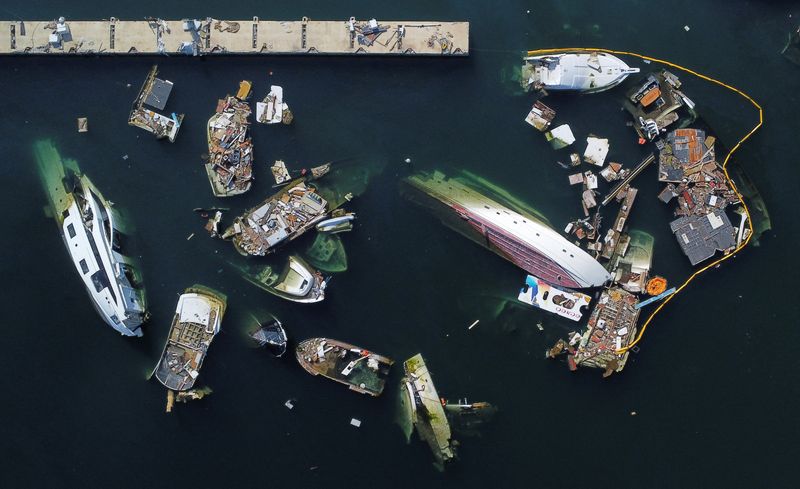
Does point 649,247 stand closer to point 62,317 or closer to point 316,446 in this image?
point 316,446

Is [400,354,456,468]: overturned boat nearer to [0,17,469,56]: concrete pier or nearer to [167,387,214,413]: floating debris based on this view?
[167,387,214,413]: floating debris

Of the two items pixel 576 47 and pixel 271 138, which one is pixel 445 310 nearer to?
pixel 271 138

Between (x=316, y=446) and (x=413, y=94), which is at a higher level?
(x=413, y=94)

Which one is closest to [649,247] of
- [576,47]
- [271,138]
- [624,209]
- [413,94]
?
[624,209]

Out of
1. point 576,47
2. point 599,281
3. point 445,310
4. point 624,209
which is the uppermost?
point 576,47

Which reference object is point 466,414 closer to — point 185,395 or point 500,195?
point 500,195

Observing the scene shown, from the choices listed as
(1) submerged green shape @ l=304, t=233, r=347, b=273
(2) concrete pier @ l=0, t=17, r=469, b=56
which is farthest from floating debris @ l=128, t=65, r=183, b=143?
(1) submerged green shape @ l=304, t=233, r=347, b=273

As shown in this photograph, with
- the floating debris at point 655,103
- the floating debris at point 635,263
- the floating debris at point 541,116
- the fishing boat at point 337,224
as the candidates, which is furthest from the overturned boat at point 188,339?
the floating debris at point 655,103
